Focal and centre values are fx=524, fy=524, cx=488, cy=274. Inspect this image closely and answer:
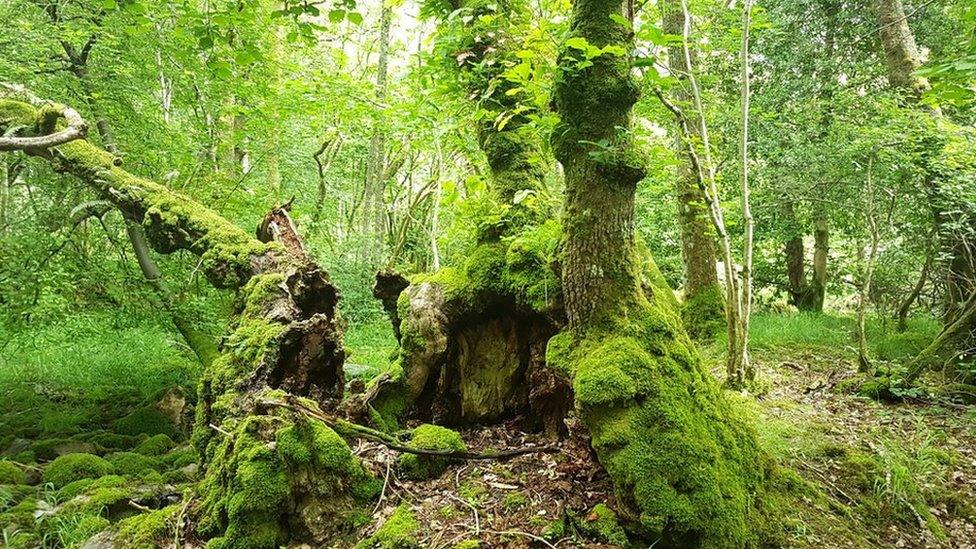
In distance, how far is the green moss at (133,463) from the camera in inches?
189

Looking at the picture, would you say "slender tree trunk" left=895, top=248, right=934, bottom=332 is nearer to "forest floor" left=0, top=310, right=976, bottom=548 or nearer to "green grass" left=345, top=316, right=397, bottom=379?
"forest floor" left=0, top=310, right=976, bottom=548

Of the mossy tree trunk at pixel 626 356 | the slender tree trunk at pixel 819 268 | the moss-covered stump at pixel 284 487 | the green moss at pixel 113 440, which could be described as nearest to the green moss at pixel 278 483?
the moss-covered stump at pixel 284 487

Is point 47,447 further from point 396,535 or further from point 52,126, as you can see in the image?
point 396,535

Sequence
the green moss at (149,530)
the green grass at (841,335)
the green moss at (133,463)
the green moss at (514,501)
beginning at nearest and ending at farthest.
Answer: the green moss at (514,501), the green moss at (149,530), the green moss at (133,463), the green grass at (841,335)

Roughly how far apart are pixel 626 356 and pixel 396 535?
64.2 inches

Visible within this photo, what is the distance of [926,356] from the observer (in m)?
5.77

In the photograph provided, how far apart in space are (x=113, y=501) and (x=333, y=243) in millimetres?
12267

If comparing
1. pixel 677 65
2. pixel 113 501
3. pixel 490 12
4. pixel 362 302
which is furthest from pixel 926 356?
pixel 362 302

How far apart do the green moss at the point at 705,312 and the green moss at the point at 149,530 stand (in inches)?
258

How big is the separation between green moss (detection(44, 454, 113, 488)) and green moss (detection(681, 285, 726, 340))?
7097 millimetres

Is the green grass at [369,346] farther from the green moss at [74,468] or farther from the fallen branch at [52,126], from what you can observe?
the fallen branch at [52,126]

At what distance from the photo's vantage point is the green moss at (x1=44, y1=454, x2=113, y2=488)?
461cm

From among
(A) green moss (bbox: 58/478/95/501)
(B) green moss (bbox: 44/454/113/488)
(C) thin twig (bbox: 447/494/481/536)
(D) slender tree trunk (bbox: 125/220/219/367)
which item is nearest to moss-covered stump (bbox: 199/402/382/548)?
(C) thin twig (bbox: 447/494/481/536)

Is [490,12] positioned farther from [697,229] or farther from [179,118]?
[179,118]
